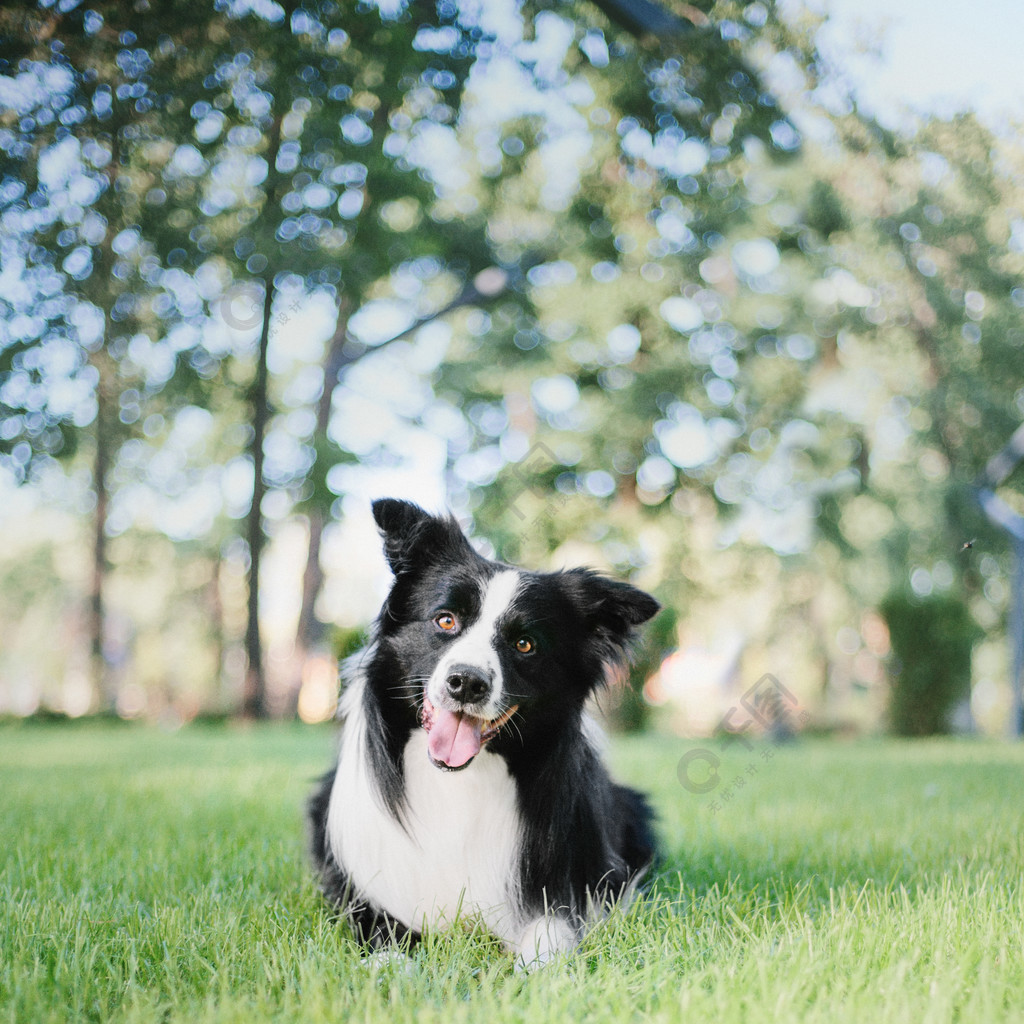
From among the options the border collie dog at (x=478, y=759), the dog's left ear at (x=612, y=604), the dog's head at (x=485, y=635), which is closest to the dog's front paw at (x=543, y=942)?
the border collie dog at (x=478, y=759)

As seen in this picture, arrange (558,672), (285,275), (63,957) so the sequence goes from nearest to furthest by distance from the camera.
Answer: (63,957), (558,672), (285,275)

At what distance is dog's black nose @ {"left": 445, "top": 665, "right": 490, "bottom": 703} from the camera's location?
8.22 feet

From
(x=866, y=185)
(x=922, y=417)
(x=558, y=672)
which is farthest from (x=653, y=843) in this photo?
(x=922, y=417)

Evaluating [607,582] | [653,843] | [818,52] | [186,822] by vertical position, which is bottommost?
[186,822]

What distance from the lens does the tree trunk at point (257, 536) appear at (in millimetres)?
12558

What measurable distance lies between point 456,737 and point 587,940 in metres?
0.72

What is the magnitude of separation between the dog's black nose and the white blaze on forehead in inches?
0.8

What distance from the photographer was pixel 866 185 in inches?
616

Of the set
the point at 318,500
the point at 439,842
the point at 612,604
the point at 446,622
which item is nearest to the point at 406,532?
the point at 446,622

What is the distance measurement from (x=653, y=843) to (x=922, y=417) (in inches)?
654

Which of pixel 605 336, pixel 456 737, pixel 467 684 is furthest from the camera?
pixel 605 336

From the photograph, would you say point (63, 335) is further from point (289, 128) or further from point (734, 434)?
point (734, 434)

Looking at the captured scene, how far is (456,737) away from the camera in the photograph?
2625mm

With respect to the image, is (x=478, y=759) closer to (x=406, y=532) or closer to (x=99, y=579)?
(x=406, y=532)
